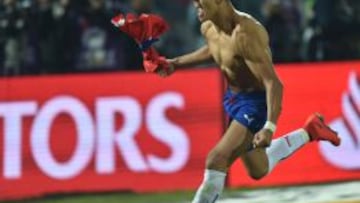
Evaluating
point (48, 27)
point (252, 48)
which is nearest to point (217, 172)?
point (252, 48)

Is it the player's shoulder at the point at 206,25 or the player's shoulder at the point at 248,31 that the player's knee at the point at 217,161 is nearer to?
the player's shoulder at the point at 248,31

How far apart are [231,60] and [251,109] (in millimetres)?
440

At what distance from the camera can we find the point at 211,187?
751 cm

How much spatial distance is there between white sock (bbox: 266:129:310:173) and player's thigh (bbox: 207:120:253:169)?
0.51 meters

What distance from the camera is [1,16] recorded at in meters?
12.2

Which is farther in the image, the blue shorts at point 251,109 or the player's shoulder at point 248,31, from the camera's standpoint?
the blue shorts at point 251,109

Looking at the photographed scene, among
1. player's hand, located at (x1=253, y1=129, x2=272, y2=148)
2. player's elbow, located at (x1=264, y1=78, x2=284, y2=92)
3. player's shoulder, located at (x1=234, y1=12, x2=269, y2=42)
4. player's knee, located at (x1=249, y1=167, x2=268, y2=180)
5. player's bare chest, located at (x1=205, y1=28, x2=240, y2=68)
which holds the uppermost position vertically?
player's shoulder, located at (x1=234, y1=12, x2=269, y2=42)

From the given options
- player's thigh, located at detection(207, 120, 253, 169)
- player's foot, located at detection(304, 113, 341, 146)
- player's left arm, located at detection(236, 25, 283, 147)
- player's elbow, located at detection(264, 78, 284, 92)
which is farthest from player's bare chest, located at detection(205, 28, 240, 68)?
player's foot, located at detection(304, 113, 341, 146)

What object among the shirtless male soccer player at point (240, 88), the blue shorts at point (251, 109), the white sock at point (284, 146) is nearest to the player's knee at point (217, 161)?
the shirtless male soccer player at point (240, 88)

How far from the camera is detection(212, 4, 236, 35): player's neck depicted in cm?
753

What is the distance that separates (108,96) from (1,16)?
1.86m

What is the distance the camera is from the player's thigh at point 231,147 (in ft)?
24.7

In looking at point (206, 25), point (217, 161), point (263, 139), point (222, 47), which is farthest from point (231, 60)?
point (263, 139)

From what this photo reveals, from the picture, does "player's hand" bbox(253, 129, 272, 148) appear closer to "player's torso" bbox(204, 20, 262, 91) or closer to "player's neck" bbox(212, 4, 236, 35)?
"player's torso" bbox(204, 20, 262, 91)
